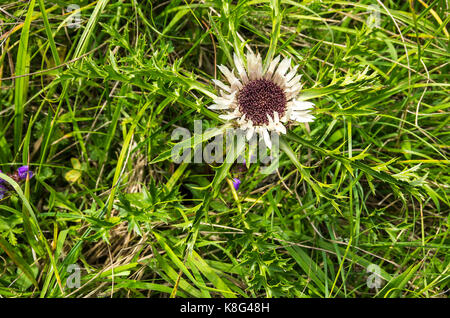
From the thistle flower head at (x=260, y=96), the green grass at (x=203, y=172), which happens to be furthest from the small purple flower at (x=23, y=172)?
the thistle flower head at (x=260, y=96)

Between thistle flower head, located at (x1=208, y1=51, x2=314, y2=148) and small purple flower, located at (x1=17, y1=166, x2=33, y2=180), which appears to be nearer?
thistle flower head, located at (x1=208, y1=51, x2=314, y2=148)

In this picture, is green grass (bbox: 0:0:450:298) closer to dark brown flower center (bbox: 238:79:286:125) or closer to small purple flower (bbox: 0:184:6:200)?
small purple flower (bbox: 0:184:6:200)

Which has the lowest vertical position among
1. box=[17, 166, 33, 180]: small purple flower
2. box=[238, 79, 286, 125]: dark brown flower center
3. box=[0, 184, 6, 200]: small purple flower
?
box=[0, 184, 6, 200]: small purple flower

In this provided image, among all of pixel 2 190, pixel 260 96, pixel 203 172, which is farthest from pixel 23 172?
pixel 260 96

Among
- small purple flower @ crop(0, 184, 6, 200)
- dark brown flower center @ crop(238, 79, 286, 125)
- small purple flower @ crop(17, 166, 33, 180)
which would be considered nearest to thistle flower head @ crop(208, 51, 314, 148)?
dark brown flower center @ crop(238, 79, 286, 125)

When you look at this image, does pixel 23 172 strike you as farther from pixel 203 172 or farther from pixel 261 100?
pixel 261 100
